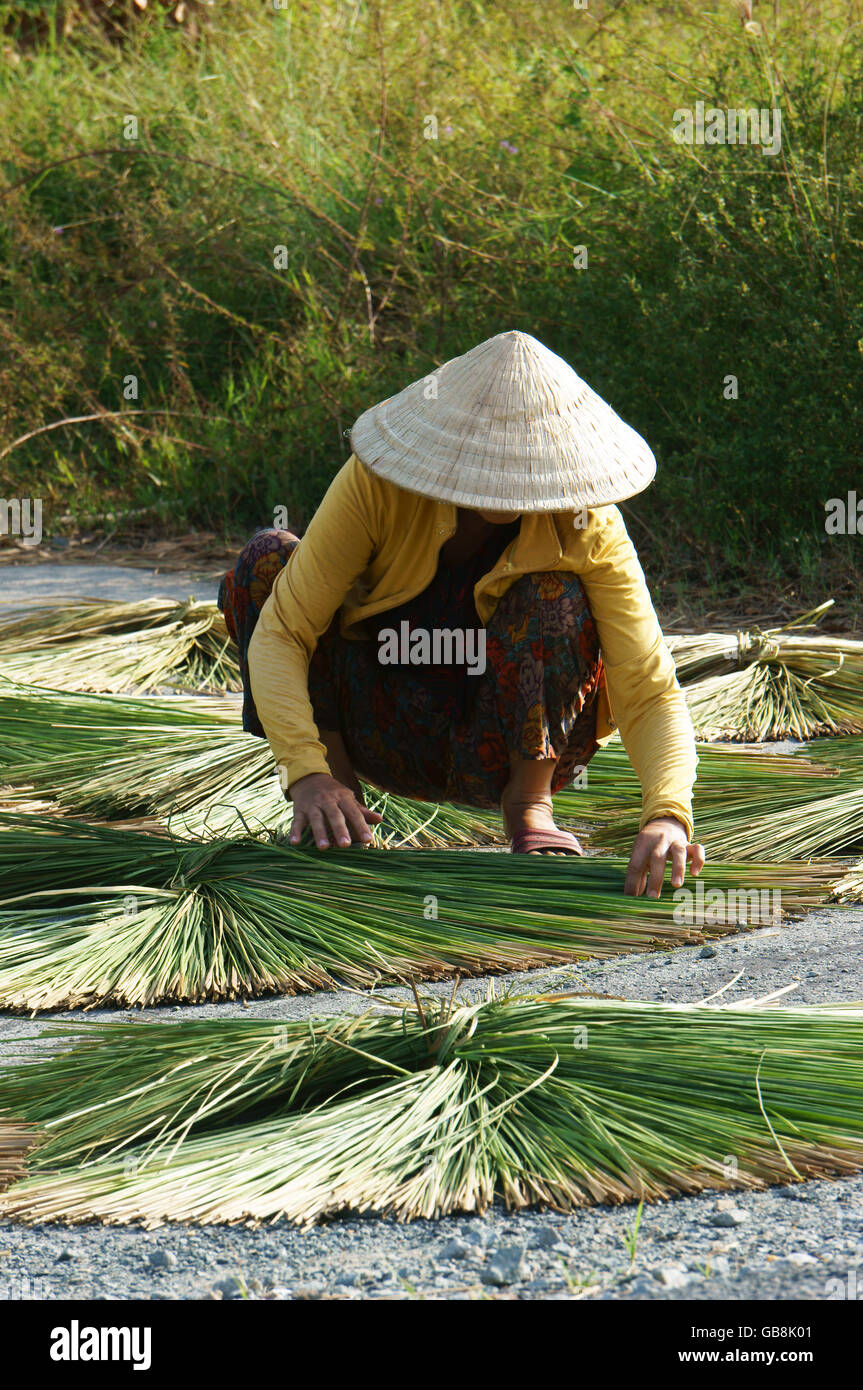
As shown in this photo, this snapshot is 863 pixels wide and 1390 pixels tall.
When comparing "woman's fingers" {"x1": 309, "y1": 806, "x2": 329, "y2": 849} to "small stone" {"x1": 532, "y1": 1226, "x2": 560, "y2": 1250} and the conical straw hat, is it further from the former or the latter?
"small stone" {"x1": 532, "y1": 1226, "x2": 560, "y2": 1250}

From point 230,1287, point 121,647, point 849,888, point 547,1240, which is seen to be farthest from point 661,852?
point 121,647

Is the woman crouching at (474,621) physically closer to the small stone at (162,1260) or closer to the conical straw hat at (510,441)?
the conical straw hat at (510,441)

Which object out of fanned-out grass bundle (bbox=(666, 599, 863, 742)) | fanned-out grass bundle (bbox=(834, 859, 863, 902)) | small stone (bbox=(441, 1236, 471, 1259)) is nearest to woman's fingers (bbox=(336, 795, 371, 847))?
fanned-out grass bundle (bbox=(834, 859, 863, 902))

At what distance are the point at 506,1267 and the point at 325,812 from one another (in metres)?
0.87

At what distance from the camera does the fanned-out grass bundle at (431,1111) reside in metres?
1.24

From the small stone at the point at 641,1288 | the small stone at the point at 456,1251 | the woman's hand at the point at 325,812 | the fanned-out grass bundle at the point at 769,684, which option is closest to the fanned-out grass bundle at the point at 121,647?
the fanned-out grass bundle at the point at 769,684

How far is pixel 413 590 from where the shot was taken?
2096 mm

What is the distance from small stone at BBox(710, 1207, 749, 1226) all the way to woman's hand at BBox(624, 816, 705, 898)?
2.06 ft

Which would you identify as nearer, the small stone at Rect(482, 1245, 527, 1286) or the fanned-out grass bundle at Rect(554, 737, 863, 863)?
the small stone at Rect(482, 1245, 527, 1286)

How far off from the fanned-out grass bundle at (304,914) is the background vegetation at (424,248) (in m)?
2.36

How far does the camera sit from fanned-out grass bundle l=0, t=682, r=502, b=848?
241 cm

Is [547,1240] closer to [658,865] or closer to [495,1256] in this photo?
[495,1256]

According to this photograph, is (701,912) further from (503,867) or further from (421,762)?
(421,762)
